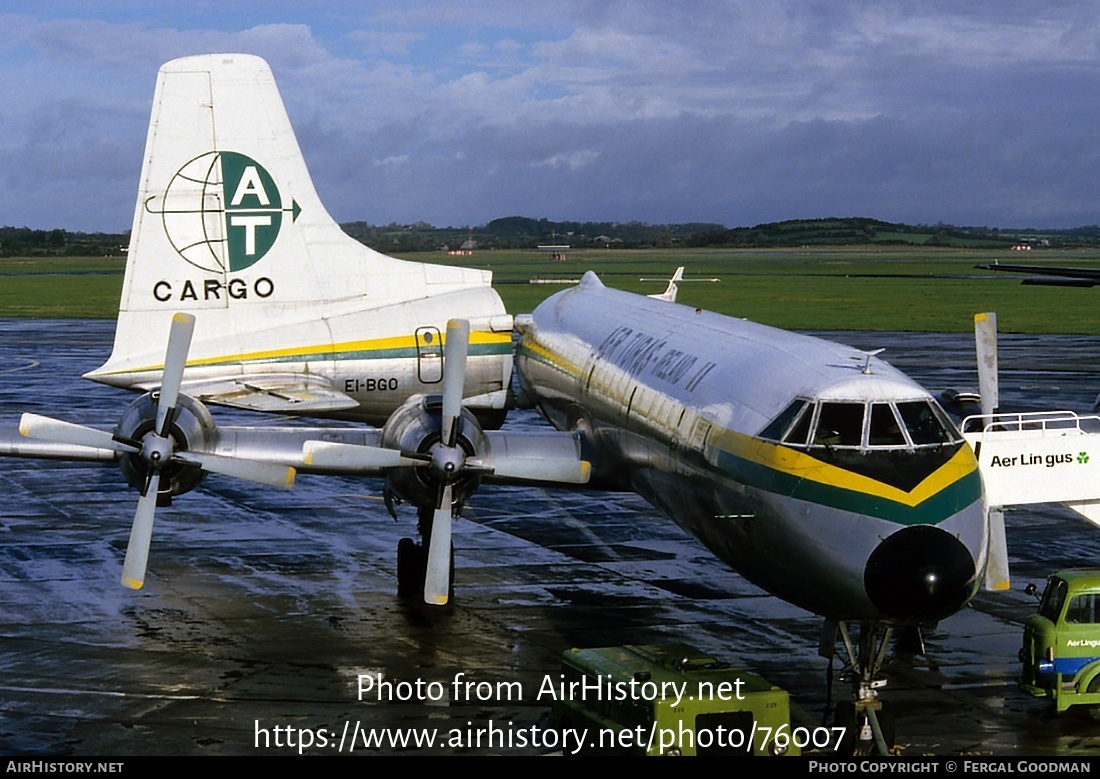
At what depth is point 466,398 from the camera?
28844 millimetres

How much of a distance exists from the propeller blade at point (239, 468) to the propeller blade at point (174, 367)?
1.73 ft

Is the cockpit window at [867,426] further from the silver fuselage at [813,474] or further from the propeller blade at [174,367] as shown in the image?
the propeller blade at [174,367]

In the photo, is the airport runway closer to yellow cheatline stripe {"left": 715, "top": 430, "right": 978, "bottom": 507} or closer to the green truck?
the green truck

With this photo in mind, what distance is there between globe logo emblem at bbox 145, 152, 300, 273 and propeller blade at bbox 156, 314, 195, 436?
7390mm

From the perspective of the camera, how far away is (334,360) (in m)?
27.2

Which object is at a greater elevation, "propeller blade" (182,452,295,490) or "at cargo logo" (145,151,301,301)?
"at cargo logo" (145,151,301,301)

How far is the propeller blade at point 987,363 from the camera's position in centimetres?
1984

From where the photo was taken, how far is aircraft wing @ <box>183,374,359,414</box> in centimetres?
2561

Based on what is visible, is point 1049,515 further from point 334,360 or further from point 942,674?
point 334,360

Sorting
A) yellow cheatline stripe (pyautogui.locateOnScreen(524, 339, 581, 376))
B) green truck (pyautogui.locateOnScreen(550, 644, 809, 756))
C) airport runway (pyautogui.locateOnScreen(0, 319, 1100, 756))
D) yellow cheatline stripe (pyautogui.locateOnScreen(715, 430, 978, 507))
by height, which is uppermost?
yellow cheatline stripe (pyautogui.locateOnScreen(524, 339, 581, 376))

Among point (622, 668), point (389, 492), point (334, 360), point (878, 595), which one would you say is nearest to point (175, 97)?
point (334, 360)

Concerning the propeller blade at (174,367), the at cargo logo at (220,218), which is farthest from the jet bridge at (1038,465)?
the at cargo logo at (220,218)

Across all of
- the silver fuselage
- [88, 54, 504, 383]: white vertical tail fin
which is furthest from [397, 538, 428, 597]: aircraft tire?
[88, 54, 504, 383]: white vertical tail fin

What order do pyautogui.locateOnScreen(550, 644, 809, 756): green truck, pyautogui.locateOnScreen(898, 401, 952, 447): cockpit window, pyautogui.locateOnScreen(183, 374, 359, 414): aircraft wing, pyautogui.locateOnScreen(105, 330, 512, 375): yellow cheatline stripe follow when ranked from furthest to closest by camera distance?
1. pyautogui.locateOnScreen(105, 330, 512, 375): yellow cheatline stripe
2. pyautogui.locateOnScreen(183, 374, 359, 414): aircraft wing
3. pyautogui.locateOnScreen(898, 401, 952, 447): cockpit window
4. pyautogui.locateOnScreen(550, 644, 809, 756): green truck
